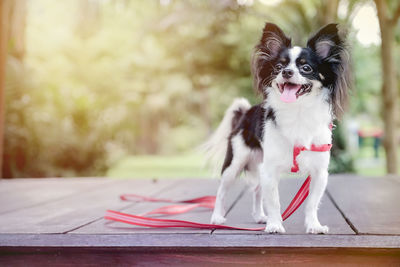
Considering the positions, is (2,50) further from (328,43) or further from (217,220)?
(328,43)

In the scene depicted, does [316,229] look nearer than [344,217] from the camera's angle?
Yes

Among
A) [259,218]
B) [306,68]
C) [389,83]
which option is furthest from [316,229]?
[389,83]

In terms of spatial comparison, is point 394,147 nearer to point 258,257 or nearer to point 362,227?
point 362,227

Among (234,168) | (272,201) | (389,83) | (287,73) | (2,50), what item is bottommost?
(272,201)

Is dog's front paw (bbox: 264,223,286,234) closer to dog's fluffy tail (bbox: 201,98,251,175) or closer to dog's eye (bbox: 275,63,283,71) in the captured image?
dog's eye (bbox: 275,63,283,71)

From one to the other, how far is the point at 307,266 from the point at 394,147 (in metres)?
6.89

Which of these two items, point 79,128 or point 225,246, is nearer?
point 225,246

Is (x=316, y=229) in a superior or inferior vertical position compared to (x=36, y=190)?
superior

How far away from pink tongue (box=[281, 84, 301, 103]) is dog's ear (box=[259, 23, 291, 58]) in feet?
0.82

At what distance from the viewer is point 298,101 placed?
2736mm

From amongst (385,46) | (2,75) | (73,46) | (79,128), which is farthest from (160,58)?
(2,75)

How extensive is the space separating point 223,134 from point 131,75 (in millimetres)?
13101

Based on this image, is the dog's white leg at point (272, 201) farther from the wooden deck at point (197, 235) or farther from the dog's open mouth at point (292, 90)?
the dog's open mouth at point (292, 90)

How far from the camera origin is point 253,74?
2.92 meters
